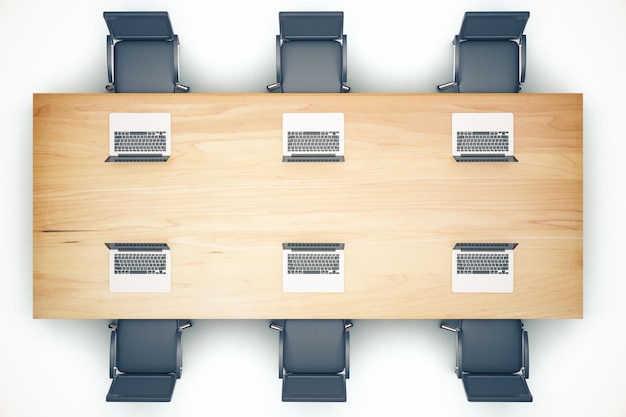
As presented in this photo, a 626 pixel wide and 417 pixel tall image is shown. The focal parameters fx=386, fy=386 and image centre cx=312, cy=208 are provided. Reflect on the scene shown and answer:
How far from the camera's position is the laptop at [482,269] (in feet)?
6.57

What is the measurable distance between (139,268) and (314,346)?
3.33 feet

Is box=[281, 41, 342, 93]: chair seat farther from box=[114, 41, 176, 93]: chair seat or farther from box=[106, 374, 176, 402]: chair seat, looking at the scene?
box=[106, 374, 176, 402]: chair seat

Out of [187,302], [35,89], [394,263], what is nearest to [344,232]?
[394,263]

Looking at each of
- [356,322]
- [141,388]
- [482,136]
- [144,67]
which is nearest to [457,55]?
[482,136]

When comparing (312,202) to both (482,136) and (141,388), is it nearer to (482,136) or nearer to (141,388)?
(482,136)

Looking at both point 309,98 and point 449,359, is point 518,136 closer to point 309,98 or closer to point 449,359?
point 309,98

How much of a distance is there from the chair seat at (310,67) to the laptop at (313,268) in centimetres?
84

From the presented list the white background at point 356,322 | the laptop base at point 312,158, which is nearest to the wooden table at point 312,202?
the laptop base at point 312,158

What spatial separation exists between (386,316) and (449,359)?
1.90 ft

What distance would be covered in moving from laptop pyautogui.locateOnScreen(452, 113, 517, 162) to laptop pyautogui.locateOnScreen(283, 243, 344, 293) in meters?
0.81

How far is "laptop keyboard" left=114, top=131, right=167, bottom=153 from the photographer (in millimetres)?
1990

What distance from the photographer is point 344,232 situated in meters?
2.00

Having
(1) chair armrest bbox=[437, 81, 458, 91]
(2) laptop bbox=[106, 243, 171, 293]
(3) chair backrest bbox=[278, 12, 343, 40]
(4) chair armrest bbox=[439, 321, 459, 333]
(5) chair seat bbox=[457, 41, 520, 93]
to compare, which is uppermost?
(3) chair backrest bbox=[278, 12, 343, 40]

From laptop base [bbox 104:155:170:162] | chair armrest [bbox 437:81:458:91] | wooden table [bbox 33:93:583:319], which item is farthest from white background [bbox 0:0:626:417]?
laptop base [bbox 104:155:170:162]
